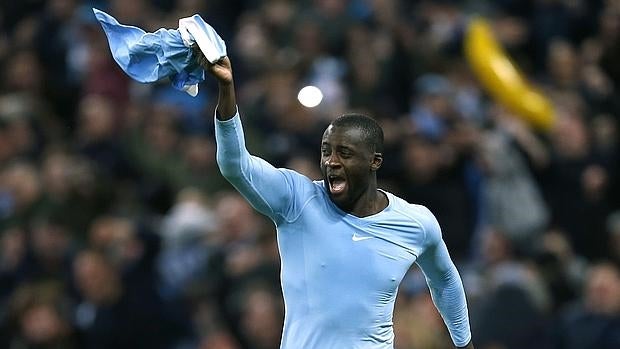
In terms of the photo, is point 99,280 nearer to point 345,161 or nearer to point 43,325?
point 43,325

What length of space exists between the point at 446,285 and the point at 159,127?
654cm

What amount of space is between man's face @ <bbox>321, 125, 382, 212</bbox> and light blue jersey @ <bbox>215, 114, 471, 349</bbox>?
13 cm

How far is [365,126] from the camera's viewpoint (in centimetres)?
572

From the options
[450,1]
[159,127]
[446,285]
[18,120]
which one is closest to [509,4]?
[450,1]

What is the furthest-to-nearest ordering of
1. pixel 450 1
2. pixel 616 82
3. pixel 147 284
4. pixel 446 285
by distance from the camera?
pixel 450 1 < pixel 616 82 < pixel 147 284 < pixel 446 285

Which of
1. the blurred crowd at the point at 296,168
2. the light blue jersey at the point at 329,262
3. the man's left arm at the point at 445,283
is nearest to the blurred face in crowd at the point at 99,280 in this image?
the blurred crowd at the point at 296,168

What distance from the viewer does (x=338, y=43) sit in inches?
515

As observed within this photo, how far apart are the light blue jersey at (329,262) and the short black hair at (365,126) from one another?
0.29m

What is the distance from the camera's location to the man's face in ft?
18.5

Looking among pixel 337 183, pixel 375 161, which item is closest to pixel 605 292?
pixel 375 161

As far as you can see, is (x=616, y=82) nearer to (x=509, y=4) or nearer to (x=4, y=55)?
(x=509, y=4)

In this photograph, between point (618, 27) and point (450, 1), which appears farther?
point (450, 1)

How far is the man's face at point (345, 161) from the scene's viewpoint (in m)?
5.65

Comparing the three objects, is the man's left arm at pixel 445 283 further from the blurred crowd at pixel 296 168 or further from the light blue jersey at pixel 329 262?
the blurred crowd at pixel 296 168
